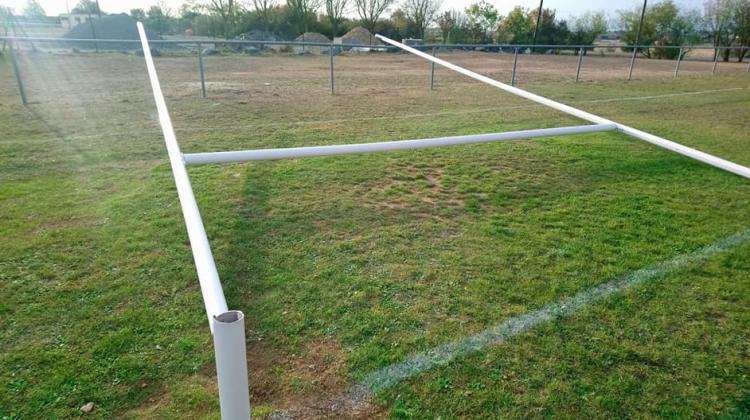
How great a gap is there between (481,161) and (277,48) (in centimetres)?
2687

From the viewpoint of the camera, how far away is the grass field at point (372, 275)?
220 centimetres

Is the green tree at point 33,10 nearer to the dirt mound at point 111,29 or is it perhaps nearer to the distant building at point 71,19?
the distant building at point 71,19

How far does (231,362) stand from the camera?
1416 millimetres

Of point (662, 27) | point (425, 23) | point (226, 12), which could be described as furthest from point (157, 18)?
point (662, 27)

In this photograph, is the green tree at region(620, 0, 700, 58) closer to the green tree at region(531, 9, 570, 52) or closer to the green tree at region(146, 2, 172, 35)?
the green tree at region(531, 9, 570, 52)

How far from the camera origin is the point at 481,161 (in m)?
6.12

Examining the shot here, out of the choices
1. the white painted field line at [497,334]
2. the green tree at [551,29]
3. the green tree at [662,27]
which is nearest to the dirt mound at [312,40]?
the green tree at [551,29]

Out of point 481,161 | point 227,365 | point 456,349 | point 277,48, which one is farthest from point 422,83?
point 277,48

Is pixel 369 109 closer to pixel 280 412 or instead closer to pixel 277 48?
pixel 280 412

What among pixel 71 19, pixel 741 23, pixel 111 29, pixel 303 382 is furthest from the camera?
pixel 71 19

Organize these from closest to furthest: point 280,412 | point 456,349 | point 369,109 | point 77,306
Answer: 1. point 280,412
2. point 456,349
3. point 77,306
4. point 369,109

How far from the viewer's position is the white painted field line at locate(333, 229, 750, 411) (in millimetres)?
2203

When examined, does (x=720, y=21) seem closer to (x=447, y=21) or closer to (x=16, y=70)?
(x=447, y=21)

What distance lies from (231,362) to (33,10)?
46.8 metres
